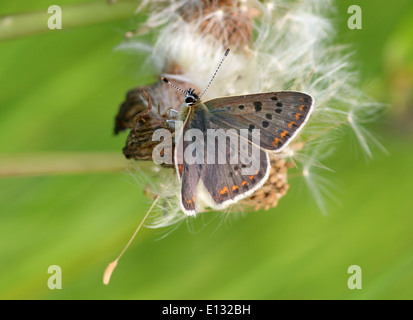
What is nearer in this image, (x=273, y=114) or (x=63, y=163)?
(x=273, y=114)

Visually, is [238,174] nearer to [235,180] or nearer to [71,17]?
[235,180]

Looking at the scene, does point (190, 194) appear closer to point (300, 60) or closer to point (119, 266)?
point (300, 60)

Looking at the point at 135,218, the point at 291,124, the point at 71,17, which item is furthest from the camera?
the point at 135,218

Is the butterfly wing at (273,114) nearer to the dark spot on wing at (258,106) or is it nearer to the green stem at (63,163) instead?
the dark spot on wing at (258,106)

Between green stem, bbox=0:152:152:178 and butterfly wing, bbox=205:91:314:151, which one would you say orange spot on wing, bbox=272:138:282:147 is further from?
green stem, bbox=0:152:152:178

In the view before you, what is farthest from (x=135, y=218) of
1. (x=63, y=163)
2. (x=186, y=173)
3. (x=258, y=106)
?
(x=258, y=106)

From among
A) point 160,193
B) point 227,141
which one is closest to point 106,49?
point 160,193

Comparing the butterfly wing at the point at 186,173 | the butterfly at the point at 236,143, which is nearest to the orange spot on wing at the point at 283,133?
the butterfly at the point at 236,143
